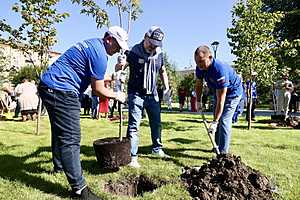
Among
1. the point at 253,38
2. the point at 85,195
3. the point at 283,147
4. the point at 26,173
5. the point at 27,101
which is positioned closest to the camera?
the point at 85,195

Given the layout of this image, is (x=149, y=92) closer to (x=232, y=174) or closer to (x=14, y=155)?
(x=232, y=174)

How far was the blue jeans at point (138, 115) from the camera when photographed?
5844 mm

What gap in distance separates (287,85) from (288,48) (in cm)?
399

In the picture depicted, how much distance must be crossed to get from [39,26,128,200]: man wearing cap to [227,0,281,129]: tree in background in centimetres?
723

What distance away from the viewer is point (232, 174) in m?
4.71

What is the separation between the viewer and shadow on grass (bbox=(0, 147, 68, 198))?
469 cm

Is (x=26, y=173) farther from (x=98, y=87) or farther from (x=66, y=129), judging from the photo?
(x=98, y=87)

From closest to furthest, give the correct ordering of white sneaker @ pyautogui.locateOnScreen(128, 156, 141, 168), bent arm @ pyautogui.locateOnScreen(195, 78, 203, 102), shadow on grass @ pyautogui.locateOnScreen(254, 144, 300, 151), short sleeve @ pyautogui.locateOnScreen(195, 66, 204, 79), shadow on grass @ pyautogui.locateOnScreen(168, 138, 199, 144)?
white sneaker @ pyautogui.locateOnScreen(128, 156, 141, 168)
short sleeve @ pyautogui.locateOnScreen(195, 66, 204, 79)
bent arm @ pyautogui.locateOnScreen(195, 78, 203, 102)
shadow on grass @ pyautogui.locateOnScreen(254, 144, 300, 151)
shadow on grass @ pyautogui.locateOnScreen(168, 138, 199, 144)

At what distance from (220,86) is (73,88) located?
2362mm

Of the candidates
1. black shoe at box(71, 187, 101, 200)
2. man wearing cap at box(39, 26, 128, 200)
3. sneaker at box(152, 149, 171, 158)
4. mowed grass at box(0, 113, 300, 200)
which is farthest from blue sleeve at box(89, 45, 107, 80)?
sneaker at box(152, 149, 171, 158)

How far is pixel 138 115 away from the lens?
A: 5930mm

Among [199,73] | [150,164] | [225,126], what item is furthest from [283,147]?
[150,164]

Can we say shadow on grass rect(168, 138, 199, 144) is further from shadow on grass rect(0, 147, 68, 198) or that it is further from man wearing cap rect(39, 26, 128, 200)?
man wearing cap rect(39, 26, 128, 200)

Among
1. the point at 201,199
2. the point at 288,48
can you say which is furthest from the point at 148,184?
the point at 288,48
